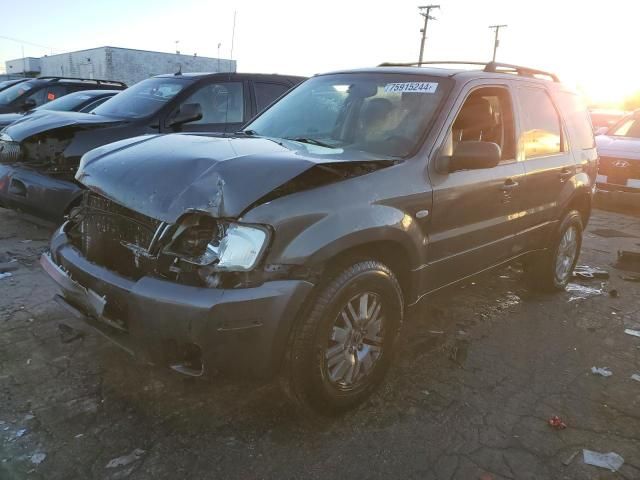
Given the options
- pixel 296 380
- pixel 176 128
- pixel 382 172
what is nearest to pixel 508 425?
pixel 296 380

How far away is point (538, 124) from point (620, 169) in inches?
226

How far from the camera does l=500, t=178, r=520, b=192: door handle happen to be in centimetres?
370

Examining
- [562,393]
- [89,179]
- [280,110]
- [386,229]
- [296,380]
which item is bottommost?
[562,393]

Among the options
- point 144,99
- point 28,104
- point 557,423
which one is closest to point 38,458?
point 557,423

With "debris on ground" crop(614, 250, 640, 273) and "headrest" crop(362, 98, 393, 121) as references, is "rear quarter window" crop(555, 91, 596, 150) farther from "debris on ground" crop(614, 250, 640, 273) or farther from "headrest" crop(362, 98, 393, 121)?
"headrest" crop(362, 98, 393, 121)

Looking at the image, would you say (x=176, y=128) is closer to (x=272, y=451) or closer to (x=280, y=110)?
(x=280, y=110)

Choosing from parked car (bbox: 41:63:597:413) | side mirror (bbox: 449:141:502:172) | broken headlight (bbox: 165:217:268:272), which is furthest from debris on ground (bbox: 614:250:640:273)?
broken headlight (bbox: 165:217:268:272)

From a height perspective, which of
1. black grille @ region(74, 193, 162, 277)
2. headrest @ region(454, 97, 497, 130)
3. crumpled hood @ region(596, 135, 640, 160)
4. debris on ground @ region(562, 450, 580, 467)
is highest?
headrest @ region(454, 97, 497, 130)

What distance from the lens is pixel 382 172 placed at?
9.20 feet

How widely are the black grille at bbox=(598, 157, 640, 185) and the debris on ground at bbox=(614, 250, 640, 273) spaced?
129 inches

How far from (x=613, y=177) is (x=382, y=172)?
7.82 metres

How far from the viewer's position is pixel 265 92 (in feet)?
21.4

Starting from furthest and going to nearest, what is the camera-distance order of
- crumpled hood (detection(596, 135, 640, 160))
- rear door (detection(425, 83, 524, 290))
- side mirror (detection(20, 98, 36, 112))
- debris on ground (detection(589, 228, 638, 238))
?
side mirror (detection(20, 98, 36, 112)) → crumpled hood (detection(596, 135, 640, 160)) → debris on ground (detection(589, 228, 638, 238)) → rear door (detection(425, 83, 524, 290))

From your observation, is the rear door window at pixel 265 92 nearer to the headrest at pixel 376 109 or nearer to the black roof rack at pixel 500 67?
the black roof rack at pixel 500 67
